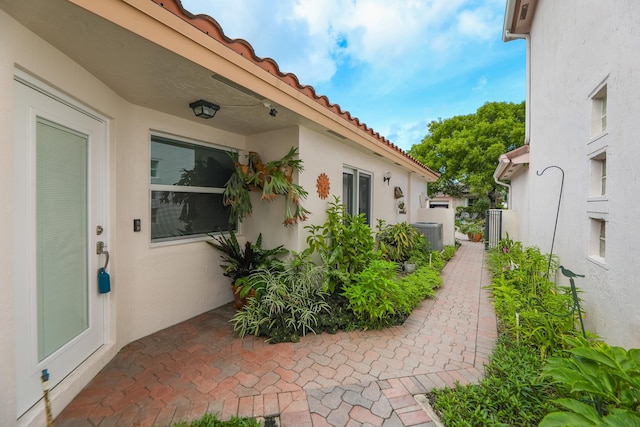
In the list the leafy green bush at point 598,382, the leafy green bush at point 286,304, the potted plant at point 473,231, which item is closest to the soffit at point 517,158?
the potted plant at point 473,231

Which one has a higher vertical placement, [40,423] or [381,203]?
[381,203]

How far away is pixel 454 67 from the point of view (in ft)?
35.2

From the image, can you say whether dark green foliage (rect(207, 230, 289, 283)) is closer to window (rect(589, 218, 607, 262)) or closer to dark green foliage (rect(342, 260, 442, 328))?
dark green foliage (rect(342, 260, 442, 328))

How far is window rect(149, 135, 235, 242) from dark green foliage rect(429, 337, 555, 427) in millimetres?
4018

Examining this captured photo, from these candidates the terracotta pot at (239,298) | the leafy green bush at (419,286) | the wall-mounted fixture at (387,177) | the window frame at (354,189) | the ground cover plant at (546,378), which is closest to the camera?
the ground cover plant at (546,378)

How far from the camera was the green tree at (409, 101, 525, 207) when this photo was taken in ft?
55.3

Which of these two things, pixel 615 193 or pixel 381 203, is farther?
pixel 381 203

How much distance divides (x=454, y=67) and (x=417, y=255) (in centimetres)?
864

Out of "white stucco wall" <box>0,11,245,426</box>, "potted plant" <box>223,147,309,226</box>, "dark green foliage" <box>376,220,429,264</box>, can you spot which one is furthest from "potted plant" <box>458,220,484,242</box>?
"white stucco wall" <box>0,11,245,426</box>

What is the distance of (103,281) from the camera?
290cm

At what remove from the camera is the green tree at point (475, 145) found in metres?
16.9

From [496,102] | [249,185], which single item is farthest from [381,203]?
[496,102]

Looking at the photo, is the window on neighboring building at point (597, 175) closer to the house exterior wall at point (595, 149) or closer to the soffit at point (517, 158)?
the house exterior wall at point (595, 149)

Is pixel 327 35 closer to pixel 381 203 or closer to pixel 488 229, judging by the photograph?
pixel 381 203
